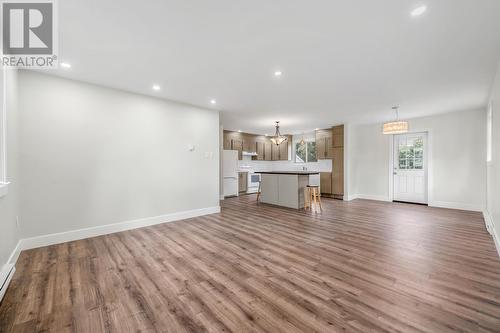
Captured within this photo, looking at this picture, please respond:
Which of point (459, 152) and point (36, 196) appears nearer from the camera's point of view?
point (36, 196)

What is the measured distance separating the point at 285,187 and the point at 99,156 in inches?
176

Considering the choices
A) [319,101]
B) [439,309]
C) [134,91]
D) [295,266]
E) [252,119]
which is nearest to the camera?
[439,309]

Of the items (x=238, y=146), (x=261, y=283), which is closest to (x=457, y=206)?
(x=261, y=283)

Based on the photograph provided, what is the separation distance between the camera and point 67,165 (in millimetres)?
3318

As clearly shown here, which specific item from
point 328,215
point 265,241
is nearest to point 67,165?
point 265,241

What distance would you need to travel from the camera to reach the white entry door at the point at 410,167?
20.4ft

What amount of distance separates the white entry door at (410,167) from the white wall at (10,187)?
853 cm

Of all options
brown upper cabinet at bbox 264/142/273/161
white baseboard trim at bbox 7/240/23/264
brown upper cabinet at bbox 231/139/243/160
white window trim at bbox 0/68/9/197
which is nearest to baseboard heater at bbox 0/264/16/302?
white baseboard trim at bbox 7/240/23/264

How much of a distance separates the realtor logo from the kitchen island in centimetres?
518

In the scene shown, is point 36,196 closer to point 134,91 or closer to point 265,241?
point 134,91

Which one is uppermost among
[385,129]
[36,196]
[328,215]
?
[385,129]

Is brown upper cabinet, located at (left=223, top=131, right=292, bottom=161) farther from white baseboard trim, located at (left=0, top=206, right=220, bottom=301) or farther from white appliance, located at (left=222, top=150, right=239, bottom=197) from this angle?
white baseboard trim, located at (left=0, top=206, right=220, bottom=301)

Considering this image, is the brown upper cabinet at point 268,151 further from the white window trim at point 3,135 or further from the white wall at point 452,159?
the white window trim at point 3,135

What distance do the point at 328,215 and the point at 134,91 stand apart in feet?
16.2
